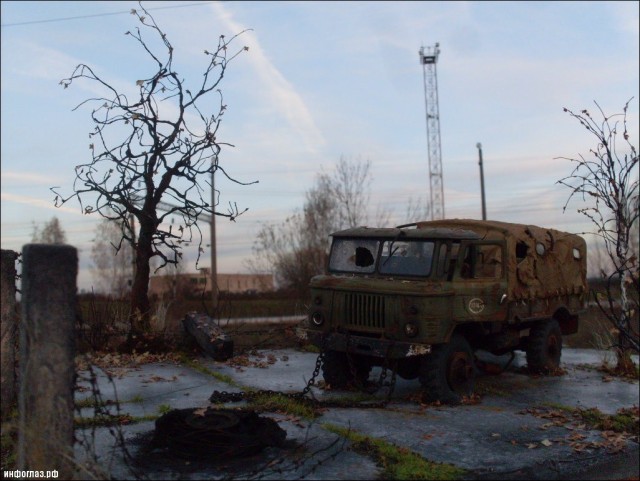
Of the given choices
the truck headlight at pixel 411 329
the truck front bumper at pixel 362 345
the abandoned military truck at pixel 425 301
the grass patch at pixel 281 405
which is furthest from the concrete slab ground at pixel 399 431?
the truck headlight at pixel 411 329

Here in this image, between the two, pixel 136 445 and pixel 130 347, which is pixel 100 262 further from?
pixel 136 445

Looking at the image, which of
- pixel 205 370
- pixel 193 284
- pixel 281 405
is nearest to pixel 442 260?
pixel 281 405

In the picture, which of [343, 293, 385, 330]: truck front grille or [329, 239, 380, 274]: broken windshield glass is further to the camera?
[329, 239, 380, 274]: broken windshield glass

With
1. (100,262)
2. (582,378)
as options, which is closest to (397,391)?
(582,378)

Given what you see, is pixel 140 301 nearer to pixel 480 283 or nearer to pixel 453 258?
pixel 453 258

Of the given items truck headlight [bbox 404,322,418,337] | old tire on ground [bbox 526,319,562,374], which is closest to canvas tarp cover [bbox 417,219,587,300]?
old tire on ground [bbox 526,319,562,374]

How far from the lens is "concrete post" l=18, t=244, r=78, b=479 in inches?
189

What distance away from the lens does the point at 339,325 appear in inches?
370

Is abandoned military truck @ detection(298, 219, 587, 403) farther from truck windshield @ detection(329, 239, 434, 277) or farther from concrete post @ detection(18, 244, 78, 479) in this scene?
concrete post @ detection(18, 244, 78, 479)

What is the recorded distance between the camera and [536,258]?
436 inches

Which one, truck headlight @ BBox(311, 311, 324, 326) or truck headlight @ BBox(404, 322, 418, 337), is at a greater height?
truck headlight @ BBox(311, 311, 324, 326)

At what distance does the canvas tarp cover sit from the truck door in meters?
0.18

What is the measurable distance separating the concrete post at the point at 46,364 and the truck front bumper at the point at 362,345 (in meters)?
4.68

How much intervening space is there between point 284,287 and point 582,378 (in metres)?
36.9
